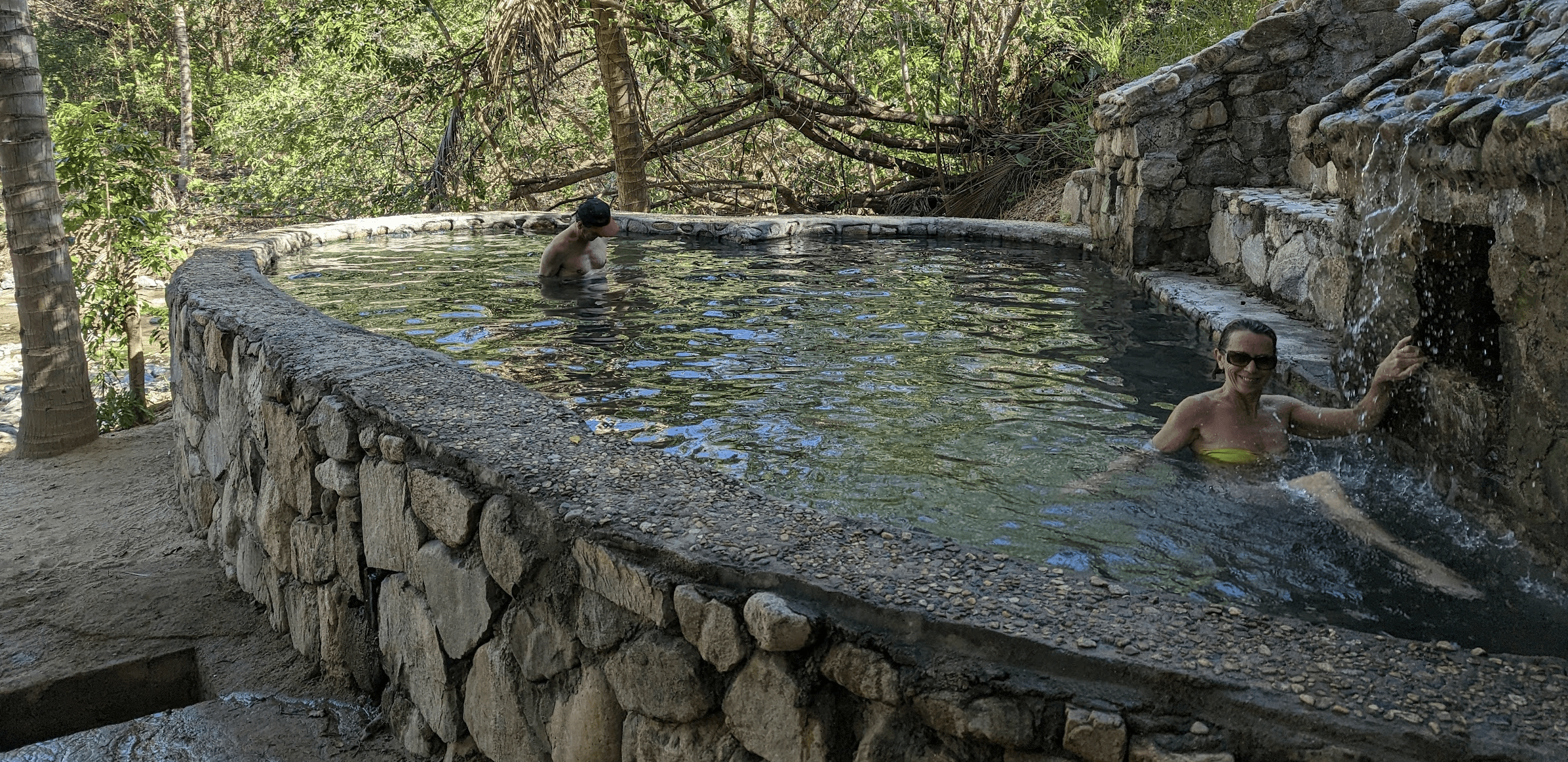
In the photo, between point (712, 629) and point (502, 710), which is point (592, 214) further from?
point (712, 629)

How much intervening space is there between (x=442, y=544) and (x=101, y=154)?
20.3ft

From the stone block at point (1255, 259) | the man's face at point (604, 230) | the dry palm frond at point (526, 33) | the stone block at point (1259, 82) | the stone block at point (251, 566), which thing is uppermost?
the dry palm frond at point (526, 33)

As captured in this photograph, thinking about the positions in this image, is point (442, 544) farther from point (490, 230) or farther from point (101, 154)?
point (490, 230)

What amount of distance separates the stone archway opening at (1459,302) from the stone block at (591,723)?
249 centimetres

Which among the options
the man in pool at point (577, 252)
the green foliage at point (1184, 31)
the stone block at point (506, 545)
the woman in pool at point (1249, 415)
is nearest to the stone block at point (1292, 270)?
the woman in pool at point (1249, 415)

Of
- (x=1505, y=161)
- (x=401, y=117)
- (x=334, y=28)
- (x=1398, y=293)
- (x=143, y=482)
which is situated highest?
(x=334, y=28)

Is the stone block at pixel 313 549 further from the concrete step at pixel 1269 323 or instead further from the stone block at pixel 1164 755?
the concrete step at pixel 1269 323

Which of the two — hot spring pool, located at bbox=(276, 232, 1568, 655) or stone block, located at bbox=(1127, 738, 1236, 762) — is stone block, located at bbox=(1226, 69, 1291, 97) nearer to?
hot spring pool, located at bbox=(276, 232, 1568, 655)

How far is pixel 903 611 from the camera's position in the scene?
2.05m

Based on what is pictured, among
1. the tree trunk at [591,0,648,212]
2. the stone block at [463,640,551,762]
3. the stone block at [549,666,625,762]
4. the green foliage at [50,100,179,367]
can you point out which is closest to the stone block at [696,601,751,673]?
the stone block at [549,666,625,762]

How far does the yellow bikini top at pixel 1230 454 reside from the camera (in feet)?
13.0

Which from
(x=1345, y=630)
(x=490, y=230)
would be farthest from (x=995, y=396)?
(x=490, y=230)

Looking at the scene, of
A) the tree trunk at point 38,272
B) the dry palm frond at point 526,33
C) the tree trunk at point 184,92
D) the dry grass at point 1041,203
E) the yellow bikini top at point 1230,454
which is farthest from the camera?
the tree trunk at point 184,92

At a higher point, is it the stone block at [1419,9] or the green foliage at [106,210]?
the stone block at [1419,9]
